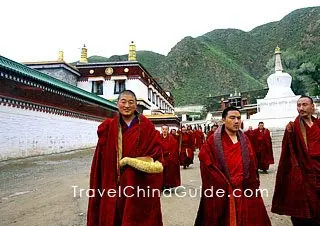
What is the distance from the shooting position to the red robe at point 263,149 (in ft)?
34.2

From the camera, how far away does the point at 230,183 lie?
334 centimetres

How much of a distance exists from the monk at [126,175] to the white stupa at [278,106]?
2305cm

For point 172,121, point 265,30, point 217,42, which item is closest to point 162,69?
point 217,42

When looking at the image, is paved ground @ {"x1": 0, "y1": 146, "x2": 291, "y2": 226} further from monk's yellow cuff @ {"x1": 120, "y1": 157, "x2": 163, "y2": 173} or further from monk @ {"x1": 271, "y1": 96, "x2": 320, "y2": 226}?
monk's yellow cuff @ {"x1": 120, "y1": 157, "x2": 163, "y2": 173}

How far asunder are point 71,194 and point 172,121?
2426 centimetres

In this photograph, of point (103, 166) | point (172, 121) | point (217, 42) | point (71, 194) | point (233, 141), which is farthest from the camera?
point (217, 42)

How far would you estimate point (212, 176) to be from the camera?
3404 mm

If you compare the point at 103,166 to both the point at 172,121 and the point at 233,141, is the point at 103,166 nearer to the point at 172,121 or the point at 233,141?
the point at 233,141

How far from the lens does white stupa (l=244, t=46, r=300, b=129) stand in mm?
25562

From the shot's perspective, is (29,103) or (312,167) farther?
(29,103)

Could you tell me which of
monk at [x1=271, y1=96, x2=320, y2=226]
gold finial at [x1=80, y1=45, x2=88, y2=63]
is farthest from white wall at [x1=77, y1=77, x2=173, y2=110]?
monk at [x1=271, y1=96, x2=320, y2=226]

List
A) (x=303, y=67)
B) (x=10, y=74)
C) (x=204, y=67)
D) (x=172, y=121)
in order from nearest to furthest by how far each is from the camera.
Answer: (x=10, y=74), (x=172, y=121), (x=303, y=67), (x=204, y=67)

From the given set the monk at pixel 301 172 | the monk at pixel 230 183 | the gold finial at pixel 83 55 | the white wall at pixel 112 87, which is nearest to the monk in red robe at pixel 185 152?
the monk at pixel 301 172

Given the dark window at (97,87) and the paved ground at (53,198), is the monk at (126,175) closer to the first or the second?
the paved ground at (53,198)
